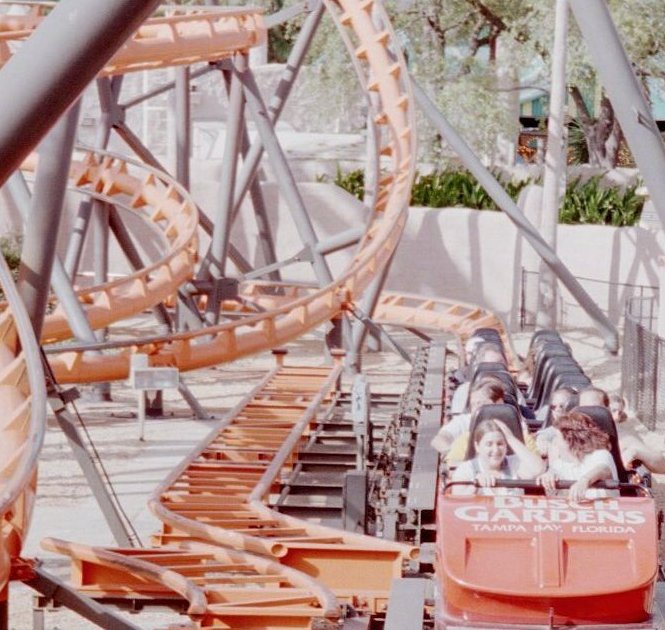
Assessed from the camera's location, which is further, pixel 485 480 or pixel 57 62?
pixel 485 480

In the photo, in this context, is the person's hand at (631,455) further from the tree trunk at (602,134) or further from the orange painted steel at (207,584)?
the tree trunk at (602,134)

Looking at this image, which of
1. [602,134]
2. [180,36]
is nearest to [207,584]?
[180,36]

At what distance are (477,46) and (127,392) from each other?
13.9 m

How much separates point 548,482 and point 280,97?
45.7 ft

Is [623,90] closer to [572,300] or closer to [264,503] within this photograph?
[264,503]

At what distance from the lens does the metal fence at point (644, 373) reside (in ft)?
50.3

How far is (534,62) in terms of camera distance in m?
29.1

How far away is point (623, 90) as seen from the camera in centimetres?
798

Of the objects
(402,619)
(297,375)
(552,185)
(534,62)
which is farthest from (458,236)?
(402,619)

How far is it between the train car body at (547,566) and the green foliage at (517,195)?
20.0m

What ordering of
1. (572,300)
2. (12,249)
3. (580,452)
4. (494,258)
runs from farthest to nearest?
(494,258), (572,300), (12,249), (580,452)

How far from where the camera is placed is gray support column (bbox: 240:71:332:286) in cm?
1766

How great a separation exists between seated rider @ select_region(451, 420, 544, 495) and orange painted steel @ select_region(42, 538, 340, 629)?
938mm

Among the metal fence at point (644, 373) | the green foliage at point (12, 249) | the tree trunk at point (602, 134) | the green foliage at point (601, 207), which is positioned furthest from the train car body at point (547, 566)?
the tree trunk at point (602, 134)
